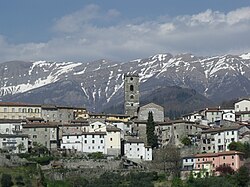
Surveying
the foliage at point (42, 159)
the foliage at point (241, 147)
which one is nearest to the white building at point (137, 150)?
the foliage at point (241, 147)

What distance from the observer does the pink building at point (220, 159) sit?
80.1 m

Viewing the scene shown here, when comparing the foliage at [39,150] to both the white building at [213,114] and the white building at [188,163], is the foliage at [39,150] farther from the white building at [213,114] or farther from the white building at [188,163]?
the white building at [213,114]

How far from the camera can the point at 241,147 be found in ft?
276

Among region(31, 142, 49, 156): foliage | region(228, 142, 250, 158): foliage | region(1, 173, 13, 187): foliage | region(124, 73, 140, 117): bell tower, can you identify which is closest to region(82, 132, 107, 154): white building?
region(31, 142, 49, 156): foliage

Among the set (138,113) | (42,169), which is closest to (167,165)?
(42,169)

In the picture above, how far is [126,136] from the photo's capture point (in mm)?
95062

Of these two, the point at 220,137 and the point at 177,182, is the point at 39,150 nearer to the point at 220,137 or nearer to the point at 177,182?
the point at 177,182

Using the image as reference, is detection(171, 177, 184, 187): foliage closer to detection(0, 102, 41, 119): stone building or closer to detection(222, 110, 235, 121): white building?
detection(222, 110, 235, 121): white building

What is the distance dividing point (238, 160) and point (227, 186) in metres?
8.73

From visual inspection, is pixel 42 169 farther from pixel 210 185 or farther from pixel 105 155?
pixel 210 185

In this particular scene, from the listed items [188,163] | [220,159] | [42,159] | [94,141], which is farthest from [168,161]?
[42,159]

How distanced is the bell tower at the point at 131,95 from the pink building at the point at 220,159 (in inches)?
1125

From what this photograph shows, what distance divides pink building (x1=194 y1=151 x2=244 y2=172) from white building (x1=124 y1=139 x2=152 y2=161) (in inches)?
339

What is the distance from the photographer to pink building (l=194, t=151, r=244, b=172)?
3152 inches
